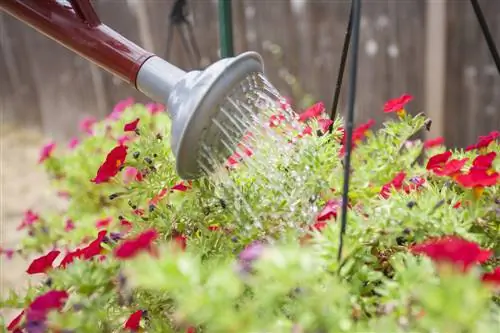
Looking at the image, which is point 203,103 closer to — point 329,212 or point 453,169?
point 329,212

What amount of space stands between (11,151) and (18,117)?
527 millimetres

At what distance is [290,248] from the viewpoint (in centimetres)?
56

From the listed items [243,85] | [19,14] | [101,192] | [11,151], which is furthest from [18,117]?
[243,85]

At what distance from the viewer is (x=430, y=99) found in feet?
6.53

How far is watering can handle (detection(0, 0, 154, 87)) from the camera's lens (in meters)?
0.82

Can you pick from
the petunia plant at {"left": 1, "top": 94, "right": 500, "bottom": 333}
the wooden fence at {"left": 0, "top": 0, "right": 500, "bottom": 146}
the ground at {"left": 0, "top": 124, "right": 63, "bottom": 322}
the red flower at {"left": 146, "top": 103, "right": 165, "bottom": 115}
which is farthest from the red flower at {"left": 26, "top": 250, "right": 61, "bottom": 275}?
the wooden fence at {"left": 0, "top": 0, "right": 500, "bottom": 146}

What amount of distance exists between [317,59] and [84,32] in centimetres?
166

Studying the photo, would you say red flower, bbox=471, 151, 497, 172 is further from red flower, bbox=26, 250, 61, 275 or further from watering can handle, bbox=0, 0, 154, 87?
red flower, bbox=26, 250, 61, 275

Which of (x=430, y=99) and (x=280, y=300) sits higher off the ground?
(x=280, y=300)

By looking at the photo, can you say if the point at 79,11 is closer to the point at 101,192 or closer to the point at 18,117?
the point at 101,192

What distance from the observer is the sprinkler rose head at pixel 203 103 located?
0.69m

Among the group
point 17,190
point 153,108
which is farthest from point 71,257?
point 17,190

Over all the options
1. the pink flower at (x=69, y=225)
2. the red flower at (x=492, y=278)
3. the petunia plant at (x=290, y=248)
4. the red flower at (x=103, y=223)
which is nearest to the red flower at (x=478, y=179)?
the petunia plant at (x=290, y=248)

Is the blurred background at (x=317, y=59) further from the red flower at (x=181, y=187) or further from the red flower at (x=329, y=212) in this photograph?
Answer: the red flower at (x=329, y=212)
